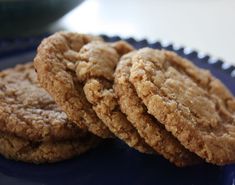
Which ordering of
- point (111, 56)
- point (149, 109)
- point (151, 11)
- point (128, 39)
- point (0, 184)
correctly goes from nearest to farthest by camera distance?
point (149, 109), point (0, 184), point (111, 56), point (128, 39), point (151, 11)

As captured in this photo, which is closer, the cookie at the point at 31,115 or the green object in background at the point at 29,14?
the cookie at the point at 31,115

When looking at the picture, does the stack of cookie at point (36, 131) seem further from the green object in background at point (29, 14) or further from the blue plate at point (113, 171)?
the green object in background at point (29, 14)

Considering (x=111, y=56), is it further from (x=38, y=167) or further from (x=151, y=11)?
(x=151, y=11)

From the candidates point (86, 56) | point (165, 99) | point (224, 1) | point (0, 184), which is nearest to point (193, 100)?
point (165, 99)

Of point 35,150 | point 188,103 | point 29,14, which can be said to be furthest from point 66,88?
point 29,14

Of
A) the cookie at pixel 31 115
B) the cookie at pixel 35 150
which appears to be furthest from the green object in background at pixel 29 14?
the cookie at pixel 35 150

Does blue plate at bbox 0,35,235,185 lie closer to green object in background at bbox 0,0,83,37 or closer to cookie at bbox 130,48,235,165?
cookie at bbox 130,48,235,165
